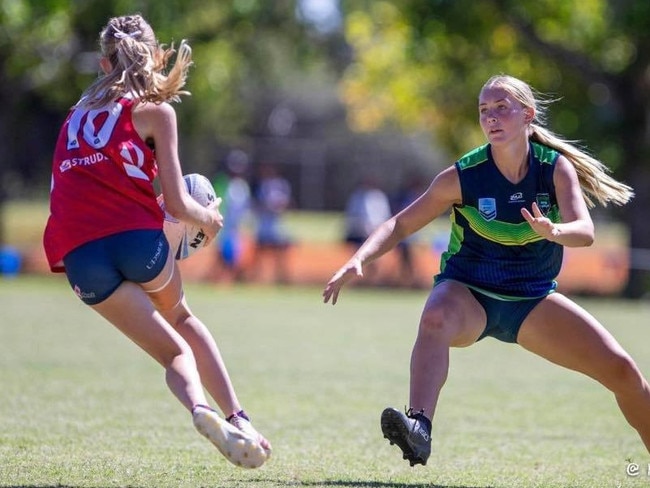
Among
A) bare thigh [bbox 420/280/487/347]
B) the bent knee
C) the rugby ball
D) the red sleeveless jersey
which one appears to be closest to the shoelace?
bare thigh [bbox 420/280/487/347]

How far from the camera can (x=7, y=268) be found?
22250 millimetres

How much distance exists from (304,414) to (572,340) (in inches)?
120

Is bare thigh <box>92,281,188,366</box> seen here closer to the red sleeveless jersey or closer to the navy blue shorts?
the red sleeveless jersey

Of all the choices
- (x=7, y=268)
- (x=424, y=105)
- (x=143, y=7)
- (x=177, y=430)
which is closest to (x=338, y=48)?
(x=424, y=105)

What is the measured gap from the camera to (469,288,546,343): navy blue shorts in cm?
538

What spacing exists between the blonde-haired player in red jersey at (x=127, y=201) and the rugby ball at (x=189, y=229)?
0.38 metres

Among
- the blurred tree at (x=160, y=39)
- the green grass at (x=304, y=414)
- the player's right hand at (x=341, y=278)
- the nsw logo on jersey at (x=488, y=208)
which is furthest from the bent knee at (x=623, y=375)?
the blurred tree at (x=160, y=39)

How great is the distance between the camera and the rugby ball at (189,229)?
5.41 meters

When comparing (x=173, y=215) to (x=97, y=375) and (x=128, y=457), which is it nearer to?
(x=128, y=457)

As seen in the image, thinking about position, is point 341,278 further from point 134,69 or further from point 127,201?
point 134,69

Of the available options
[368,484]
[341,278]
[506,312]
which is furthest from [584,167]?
[368,484]

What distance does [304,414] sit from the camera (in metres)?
7.92

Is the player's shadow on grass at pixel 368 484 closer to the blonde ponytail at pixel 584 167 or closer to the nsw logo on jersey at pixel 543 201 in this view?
the nsw logo on jersey at pixel 543 201

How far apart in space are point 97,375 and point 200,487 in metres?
4.55
